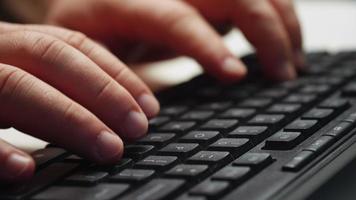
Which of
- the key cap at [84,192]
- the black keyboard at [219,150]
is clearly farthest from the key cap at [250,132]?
the key cap at [84,192]

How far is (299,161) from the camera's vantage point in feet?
1.10

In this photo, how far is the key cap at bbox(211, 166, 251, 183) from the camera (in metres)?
0.31

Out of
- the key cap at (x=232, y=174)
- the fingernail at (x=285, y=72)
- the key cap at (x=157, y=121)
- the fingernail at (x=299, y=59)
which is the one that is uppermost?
the fingernail at (x=299, y=59)

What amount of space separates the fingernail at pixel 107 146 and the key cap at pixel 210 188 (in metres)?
0.07

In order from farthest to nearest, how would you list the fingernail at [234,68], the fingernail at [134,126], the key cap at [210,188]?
the fingernail at [234,68]
the fingernail at [134,126]
the key cap at [210,188]

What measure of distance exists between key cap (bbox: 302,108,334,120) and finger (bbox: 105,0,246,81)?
0.14m

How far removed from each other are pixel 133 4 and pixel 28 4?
32 centimetres

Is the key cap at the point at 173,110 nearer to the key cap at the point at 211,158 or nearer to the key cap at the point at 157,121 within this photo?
the key cap at the point at 157,121

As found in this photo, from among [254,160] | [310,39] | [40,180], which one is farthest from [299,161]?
[310,39]

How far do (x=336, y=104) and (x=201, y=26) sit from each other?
0.67ft

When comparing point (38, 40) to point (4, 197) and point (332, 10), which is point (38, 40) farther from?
point (332, 10)

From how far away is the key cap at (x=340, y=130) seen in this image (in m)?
0.38

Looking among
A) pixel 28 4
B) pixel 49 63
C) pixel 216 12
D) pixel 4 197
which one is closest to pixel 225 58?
pixel 216 12

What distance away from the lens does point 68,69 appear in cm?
42
